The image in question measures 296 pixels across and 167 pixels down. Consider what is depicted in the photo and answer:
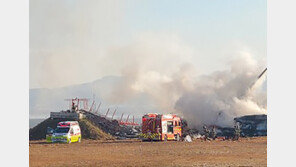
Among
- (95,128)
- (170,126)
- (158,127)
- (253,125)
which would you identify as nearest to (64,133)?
(158,127)

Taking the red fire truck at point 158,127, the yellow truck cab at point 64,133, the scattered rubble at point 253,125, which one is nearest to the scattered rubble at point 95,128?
the yellow truck cab at point 64,133

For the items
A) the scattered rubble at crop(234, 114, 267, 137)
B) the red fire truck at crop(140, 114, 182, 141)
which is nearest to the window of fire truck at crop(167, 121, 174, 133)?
the red fire truck at crop(140, 114, 182, 141)

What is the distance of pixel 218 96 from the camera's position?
65.7m

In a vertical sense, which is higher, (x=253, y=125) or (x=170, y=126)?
(x=170, y=126)

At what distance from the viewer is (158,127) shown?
48.8 m

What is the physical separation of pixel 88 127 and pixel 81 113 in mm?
4719

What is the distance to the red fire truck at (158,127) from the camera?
4884 centimetres

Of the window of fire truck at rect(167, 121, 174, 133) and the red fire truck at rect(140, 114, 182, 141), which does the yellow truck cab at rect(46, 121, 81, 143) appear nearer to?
the red fire truck at rect(140, 114, 182, 141)

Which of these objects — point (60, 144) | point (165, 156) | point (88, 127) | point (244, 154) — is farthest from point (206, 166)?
Answer: point (88, 127)

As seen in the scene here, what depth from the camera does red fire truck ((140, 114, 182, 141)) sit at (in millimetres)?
48844

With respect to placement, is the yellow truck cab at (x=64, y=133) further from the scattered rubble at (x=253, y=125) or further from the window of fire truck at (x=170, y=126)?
the scattered rubble at (x=253, y=125)

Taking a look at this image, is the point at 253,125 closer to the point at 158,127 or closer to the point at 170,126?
the point at 170,126

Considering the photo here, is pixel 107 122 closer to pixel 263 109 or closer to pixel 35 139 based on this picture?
pixel 35 139

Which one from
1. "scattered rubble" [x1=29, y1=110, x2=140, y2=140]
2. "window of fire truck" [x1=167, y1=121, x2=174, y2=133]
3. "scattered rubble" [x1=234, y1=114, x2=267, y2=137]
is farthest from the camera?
"scattered rubble" [x1=234, y1=114, x2=267, y2=137]
